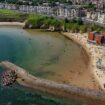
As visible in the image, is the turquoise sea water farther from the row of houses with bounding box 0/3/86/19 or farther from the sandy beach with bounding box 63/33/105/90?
the row of houses with bounding box 0/3/86/19

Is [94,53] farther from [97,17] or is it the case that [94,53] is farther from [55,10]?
[55,10]

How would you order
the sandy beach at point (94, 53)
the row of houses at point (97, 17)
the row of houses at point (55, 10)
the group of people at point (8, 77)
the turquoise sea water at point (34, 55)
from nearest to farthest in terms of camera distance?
the turquoise sea water at point (34, 55)
the group of people at point (8, 77)
the sandy beach at point (94, 53)
the row of houses at point (97, 17)
the row of houses at point (55, 10)

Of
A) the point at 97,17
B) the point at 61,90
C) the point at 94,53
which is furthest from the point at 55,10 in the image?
the point at 61,90

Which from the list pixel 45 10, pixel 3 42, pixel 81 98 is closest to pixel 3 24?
pixel 45 10

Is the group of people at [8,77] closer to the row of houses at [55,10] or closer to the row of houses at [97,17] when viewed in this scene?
the row of houses at [97,17]

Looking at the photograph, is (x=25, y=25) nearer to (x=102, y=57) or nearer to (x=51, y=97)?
(x=102, y=57)

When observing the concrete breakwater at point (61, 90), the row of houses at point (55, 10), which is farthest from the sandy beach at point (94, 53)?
the row of houses at point (55, 10)
